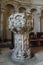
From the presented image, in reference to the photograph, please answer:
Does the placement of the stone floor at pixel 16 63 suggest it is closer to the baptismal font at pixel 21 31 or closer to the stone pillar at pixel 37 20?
the baptismal font at pixel 21 31

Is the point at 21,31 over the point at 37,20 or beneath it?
beneath

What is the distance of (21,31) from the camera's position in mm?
5375

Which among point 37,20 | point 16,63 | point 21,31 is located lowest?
point 16,63

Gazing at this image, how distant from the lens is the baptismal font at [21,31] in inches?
207

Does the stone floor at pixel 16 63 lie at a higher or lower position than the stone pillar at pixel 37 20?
lower

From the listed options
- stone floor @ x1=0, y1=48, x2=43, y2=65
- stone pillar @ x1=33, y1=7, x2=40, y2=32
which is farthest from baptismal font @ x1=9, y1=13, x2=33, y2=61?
stone pillar @ x1=33, y1=7, x2=40, y2=32

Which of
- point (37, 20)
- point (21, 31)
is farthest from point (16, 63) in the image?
point (37, 20)

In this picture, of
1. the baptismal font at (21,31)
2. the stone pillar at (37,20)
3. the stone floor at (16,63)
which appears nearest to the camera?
the stone floor at (16,63)

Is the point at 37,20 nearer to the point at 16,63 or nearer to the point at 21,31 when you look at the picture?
the point at 21,31

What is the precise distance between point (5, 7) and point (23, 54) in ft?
13.0

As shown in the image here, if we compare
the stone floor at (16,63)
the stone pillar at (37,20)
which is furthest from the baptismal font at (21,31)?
the stone pillar at (37,20)

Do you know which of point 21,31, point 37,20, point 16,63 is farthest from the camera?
point 37,20

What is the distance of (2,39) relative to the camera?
334 inches

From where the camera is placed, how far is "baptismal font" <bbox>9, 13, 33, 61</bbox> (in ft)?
17.2
